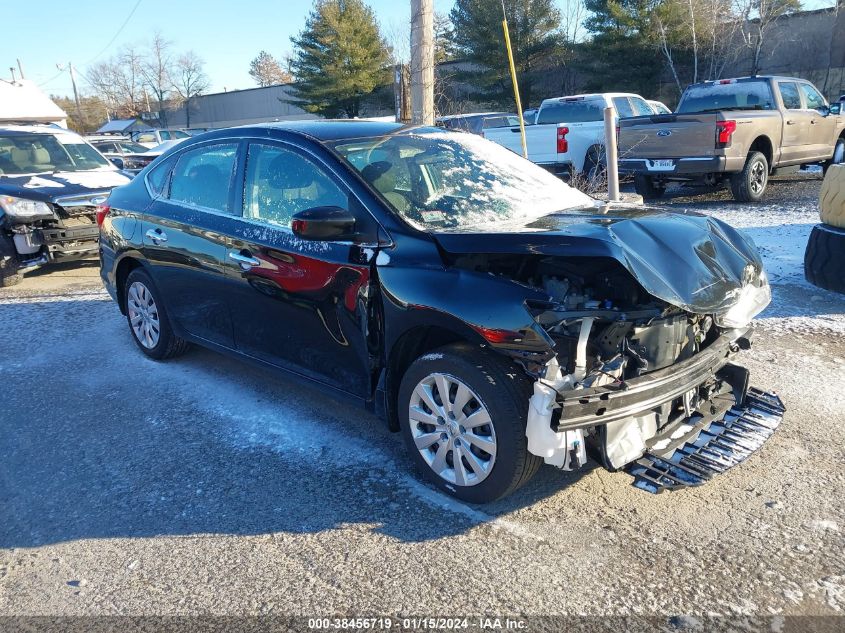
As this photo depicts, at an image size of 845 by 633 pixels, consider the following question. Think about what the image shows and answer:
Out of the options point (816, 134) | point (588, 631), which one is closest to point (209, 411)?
point (588, 631)

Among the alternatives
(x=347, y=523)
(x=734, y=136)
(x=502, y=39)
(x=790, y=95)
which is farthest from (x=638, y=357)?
(x=502, y=39)

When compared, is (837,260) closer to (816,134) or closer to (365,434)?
(365,434)

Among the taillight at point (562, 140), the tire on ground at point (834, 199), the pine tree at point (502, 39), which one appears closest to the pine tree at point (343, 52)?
the pine tree at point (502, 39)

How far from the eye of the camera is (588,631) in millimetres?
2527

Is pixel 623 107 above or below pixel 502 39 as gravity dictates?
below

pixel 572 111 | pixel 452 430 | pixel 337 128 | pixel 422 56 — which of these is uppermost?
pixel 422 56

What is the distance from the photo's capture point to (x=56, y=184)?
845 cm

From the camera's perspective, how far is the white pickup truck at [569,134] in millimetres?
12531

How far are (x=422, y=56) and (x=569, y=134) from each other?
16.9 feet

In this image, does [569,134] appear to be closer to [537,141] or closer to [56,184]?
[537,141]

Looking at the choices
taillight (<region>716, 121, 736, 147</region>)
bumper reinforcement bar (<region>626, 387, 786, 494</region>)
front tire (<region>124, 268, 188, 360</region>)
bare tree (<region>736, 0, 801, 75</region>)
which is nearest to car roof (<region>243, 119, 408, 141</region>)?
front tire (<region>124, 268, 188, 360</region>)

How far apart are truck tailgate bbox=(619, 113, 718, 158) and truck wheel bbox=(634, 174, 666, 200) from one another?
0.97 metres

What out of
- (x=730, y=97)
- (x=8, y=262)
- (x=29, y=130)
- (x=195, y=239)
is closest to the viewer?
(x=195, y=239)

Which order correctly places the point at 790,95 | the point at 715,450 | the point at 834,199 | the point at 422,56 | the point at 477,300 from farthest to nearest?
the point at 790,95 → the point at 422,56 → the point at 834,199 → the point at 715,450 → the point at 477,300
